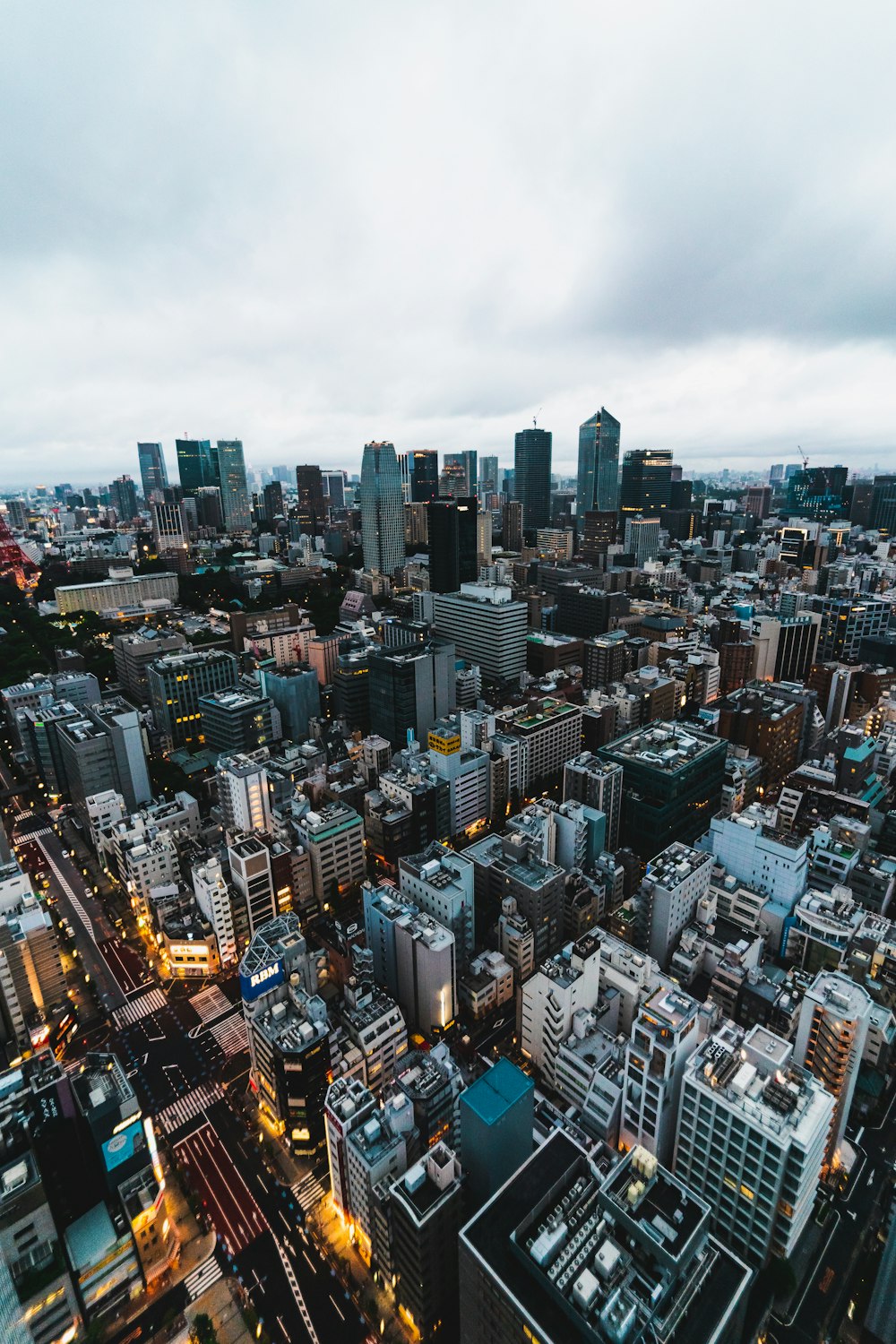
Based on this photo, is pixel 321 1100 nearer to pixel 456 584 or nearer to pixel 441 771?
pixel 441 771

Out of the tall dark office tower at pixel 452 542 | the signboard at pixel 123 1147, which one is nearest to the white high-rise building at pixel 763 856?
the signboard at pixel 123 1147

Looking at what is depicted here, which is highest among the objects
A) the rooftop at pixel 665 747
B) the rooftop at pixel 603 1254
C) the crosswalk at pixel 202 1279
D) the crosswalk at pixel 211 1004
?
the rooftop at pixel 665 747

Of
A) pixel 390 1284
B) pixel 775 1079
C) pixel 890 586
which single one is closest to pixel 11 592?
pixel 390 1284

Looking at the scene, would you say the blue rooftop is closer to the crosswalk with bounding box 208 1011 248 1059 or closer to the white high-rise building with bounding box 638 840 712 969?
the crosswalk with bounding box 208 1011 248 1059

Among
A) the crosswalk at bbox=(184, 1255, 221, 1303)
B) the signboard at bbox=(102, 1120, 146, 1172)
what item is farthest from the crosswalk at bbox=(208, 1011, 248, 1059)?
the crosswalk at bbox=(184, 1255, 221, 1303)

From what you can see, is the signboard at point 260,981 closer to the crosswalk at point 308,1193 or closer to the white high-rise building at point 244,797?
the crosswalk at point 308,1193

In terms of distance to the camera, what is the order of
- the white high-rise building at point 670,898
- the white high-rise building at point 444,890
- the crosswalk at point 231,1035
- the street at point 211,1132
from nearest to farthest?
the street at point 211,1132 < the crosswalk at point 231,1035 < the white high-rise building at point 444,890 < the white high-rise building at point 670,898
